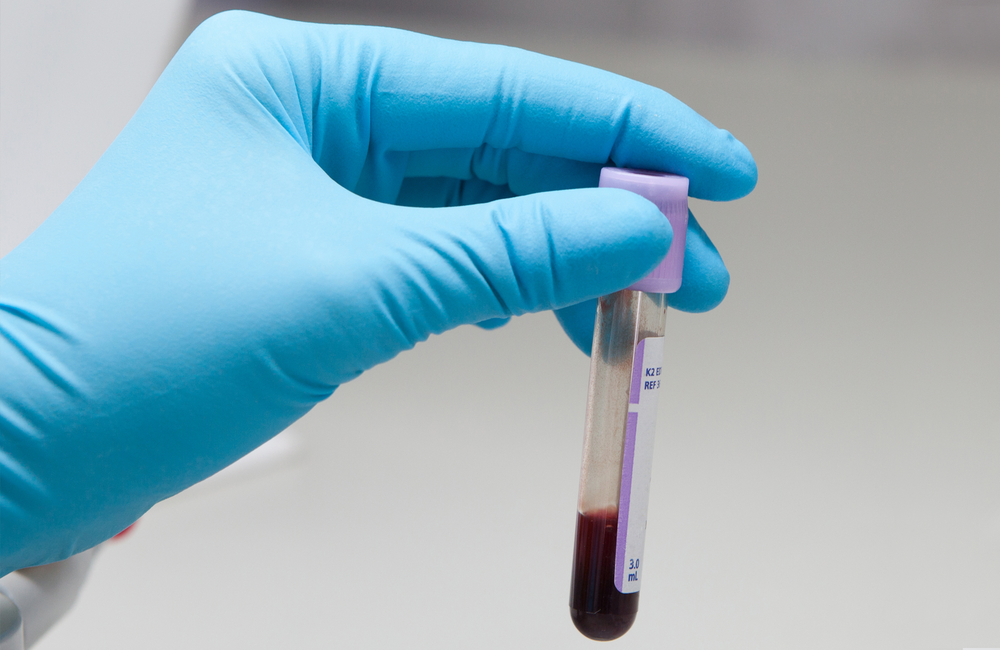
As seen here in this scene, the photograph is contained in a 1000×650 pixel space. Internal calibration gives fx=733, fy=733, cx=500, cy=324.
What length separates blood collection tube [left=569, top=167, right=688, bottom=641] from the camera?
0.64 meters

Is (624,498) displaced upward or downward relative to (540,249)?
downward

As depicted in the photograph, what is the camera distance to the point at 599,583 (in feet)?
2.16

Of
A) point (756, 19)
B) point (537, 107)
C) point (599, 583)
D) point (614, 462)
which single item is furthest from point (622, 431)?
point (756, 19)

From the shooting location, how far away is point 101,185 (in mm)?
605

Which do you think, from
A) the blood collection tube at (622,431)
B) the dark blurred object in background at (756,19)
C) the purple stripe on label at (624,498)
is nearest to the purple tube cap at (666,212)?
the blood collection tube at (622,431)

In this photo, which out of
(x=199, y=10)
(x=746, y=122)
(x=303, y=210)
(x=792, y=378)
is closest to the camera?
(x=303, y=210)

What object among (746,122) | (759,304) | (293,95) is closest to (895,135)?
(746,122)

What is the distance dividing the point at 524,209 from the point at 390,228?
0.11 metres

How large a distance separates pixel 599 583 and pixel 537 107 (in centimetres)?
45

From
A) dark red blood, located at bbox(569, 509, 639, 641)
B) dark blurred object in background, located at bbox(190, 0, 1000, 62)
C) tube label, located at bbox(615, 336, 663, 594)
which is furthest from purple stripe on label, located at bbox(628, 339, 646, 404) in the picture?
dark blurred object in background, located at bbox(190, 0, 1000, 62)

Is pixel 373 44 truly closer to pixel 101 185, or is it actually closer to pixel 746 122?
pixel 101 185

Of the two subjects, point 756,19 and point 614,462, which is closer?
point 614,462

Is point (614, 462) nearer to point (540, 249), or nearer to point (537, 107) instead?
point (540, 249)

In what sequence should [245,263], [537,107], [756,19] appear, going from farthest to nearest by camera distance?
[756,19], [537,107], [245,263]
